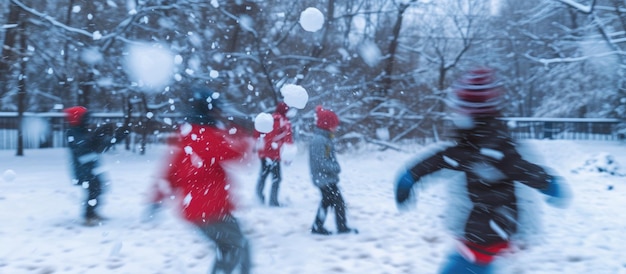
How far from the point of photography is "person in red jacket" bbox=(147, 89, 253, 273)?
3336 mm

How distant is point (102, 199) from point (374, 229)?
329cm

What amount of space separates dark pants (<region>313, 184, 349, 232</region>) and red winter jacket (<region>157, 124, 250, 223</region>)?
8.01 feet

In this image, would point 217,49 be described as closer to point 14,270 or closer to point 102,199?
point 102,199

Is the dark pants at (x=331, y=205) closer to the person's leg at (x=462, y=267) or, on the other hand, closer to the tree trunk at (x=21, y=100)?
the person's leg at (x=462, y=267)

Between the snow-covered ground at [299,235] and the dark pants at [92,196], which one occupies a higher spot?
the dark pants at [92,196]

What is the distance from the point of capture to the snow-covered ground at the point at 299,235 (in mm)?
4586

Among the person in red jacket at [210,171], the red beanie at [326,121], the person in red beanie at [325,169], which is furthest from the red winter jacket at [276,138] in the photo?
the person in red jacket at [210,171]

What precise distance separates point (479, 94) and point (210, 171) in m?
1.71

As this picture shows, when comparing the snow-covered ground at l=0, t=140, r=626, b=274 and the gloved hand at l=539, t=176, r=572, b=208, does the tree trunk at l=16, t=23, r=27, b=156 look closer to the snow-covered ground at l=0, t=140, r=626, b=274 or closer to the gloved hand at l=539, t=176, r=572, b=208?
the snow-covered ground at l=0, t=140, r=626, b=274

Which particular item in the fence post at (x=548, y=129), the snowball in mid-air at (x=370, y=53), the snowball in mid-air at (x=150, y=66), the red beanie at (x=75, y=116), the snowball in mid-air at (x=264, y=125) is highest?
the snowball in mid-air at (x=370, y=53)

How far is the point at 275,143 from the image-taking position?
7285 millimetres

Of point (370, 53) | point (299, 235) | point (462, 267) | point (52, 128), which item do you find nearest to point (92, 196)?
point (299, 235)

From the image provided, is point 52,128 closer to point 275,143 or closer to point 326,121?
point 275,143

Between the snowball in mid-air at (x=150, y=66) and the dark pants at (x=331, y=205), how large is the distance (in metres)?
7.53
